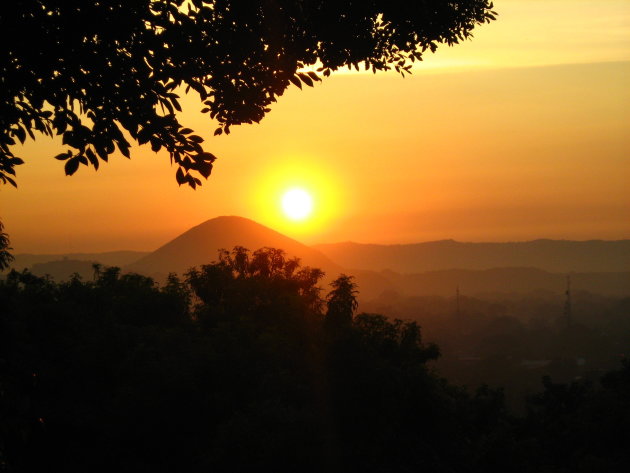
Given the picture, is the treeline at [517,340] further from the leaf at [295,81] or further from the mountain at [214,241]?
the leaf at [295,81]

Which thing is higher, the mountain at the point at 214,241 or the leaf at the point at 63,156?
the mountain at the point at 214,241

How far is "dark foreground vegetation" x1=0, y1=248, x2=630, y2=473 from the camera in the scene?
55.5 ft

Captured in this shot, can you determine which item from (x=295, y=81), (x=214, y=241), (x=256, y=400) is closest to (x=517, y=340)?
(x=214, y=241)

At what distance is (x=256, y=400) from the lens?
18406 millimetres

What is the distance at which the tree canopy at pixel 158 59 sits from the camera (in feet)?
19.5

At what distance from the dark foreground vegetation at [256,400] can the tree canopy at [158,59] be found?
6206 millimetres

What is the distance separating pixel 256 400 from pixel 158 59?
42.7ft

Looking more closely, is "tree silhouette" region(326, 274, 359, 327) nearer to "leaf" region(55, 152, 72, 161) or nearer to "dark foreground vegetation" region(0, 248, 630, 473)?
"dark foreground vegetation" region(0, 248, 630, 473)

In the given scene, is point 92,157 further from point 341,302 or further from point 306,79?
point 341,302

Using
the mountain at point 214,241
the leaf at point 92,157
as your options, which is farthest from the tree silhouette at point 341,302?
the mountain at point 214,241

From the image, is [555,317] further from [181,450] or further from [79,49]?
[79,49]

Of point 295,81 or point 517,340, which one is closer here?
point 295,81

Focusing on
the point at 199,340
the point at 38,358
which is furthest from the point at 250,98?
the point at 199,340

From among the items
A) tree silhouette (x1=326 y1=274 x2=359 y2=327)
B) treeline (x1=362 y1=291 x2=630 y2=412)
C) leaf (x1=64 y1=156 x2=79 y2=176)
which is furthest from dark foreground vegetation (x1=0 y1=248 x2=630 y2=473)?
treeline (x1=362 y1=291 x2=630 y2=412)
